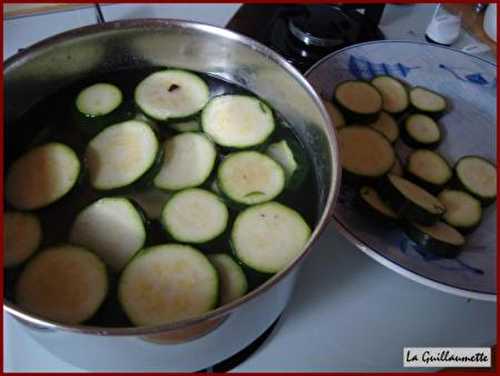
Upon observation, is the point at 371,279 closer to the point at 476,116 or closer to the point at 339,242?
the point at 339,242

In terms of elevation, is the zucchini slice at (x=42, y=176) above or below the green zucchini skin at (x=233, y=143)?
below

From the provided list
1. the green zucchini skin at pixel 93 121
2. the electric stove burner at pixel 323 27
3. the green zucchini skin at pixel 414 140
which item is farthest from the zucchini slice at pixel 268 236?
the electric stove burner at pixel 323 27

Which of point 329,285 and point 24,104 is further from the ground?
point 24,104

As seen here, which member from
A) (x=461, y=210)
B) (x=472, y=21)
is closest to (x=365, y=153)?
(x=461, y=210)

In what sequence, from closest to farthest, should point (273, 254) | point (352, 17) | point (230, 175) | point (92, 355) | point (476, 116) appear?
point (92, 355), point (273, 254), point (230, 175), point (476, 116), point (352, 17)

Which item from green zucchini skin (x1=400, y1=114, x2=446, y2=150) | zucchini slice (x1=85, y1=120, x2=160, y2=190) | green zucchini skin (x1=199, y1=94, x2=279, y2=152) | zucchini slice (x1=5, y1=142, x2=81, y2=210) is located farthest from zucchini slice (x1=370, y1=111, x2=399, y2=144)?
zucchini slice (x1=5, y1=142, x2=81, y2=210)

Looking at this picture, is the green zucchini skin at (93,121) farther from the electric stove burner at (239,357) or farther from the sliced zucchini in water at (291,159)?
the electric stove burner at (239,357)

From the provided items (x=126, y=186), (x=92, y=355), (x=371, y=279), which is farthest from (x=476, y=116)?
(x=92, y=355)

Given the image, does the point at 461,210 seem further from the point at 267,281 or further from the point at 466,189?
the point at 267,281

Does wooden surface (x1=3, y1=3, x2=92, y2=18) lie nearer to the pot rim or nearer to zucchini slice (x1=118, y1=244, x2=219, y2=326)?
the pot rim
